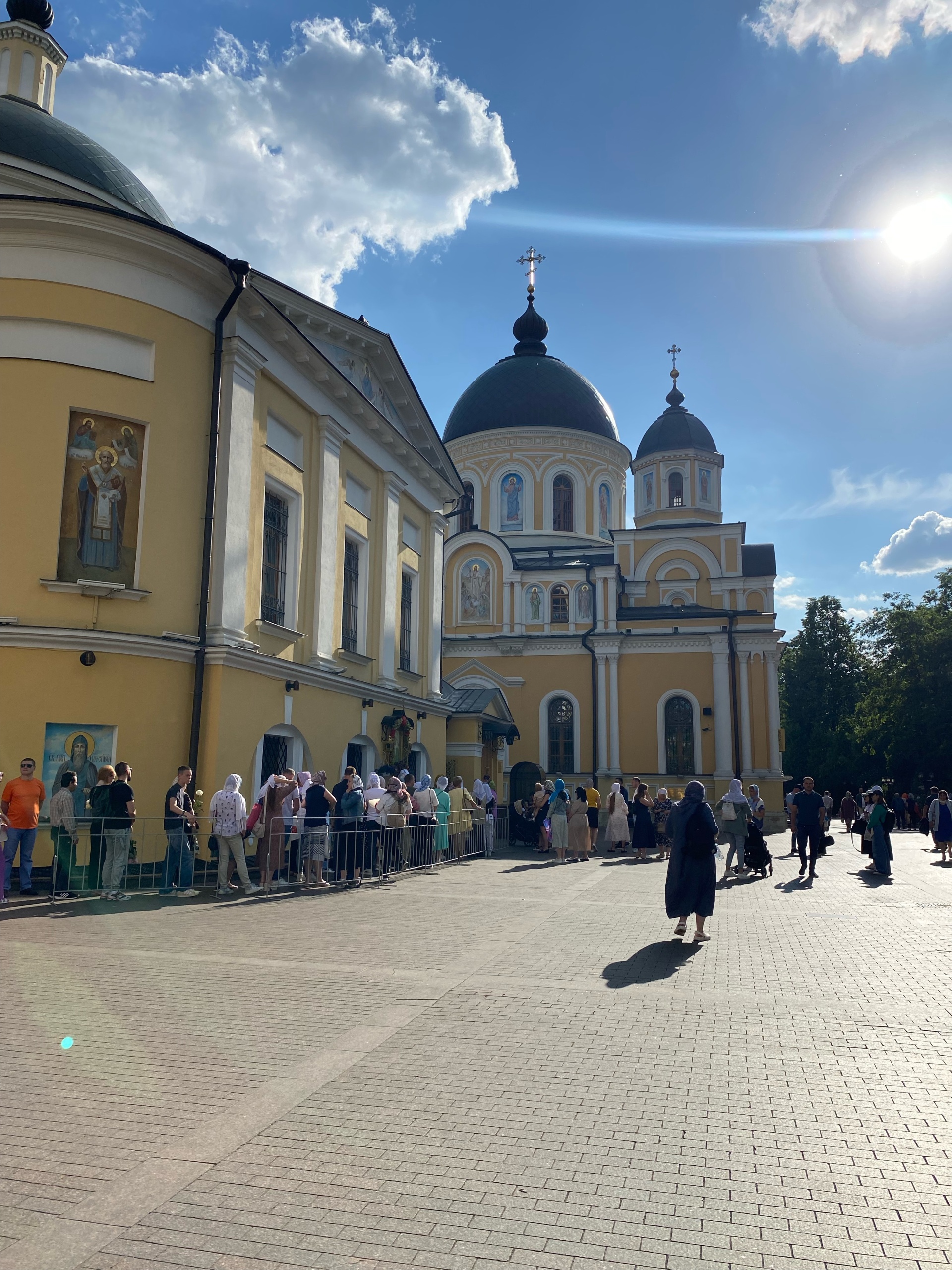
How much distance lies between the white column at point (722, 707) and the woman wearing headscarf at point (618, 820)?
14777mm

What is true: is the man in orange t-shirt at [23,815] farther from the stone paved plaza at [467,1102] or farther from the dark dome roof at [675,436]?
the dark dome roof at [675,436]

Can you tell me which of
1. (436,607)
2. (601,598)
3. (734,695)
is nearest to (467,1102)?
(436,607)

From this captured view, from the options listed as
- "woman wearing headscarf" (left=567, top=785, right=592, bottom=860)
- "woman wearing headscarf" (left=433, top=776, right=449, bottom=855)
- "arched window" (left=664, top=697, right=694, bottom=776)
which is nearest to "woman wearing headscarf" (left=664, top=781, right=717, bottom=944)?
"woman wearing headscarf" (left=433, top=776, right=449, bottom=855)

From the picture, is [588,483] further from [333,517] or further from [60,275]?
[60,275]

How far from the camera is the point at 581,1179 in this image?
13.7 feet

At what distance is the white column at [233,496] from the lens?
15.9m

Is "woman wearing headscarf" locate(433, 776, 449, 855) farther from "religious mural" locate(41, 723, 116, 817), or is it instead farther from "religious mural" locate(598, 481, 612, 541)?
"religious mural" locate(598, 481, 612, 541)

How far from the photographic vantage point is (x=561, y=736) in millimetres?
38938

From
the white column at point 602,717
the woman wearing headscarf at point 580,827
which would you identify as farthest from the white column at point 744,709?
the woman wearing headscarf at point 580,827

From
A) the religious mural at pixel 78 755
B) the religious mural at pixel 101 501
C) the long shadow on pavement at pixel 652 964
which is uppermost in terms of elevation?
the religious mural at pixel 101 501

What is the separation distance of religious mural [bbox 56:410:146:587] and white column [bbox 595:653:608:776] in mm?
25687

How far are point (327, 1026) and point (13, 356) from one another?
11741mm

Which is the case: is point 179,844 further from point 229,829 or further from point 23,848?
point 23,848

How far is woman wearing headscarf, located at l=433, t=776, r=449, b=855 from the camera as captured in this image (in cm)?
1872
